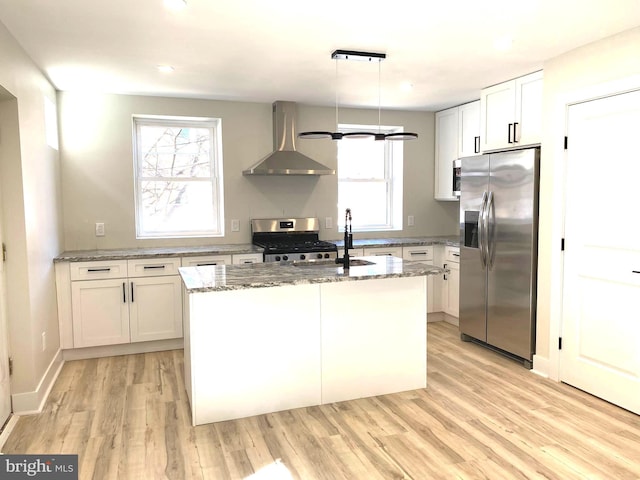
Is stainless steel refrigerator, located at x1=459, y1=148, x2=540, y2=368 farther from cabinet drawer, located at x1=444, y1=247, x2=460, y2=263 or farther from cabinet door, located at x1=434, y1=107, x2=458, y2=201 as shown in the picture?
cabinet door, located at x1=434, y1=107, x2=458, y2=201

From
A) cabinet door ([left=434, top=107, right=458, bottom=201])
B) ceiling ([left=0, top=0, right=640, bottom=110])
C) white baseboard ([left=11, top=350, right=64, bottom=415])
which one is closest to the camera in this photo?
ceiling ([left=0, top=0, right=640, bottom=110])

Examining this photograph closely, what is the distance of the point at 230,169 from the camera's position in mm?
5074

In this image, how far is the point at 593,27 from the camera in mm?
2992

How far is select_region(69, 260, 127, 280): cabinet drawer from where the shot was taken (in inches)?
167

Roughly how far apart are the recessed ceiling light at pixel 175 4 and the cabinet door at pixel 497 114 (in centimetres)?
283

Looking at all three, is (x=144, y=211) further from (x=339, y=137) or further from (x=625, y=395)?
(x=625, y=395)

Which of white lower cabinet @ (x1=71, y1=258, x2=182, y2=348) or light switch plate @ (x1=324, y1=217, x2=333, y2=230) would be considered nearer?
white lower cabinet @ (x1=71, y1=258, x2=182, y2=348)

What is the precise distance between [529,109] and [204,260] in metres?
3.08

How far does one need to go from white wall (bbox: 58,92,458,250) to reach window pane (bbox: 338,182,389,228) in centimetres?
26

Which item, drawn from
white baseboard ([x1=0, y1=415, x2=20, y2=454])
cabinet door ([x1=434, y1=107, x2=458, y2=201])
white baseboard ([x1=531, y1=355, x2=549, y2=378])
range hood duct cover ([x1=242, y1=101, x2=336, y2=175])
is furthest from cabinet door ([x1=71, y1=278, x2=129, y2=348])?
cabinet door ([x1=434, y1=107, x2=458, y2=201])

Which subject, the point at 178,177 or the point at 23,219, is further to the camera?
the point at 178,177

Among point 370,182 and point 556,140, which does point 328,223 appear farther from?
point 556,140

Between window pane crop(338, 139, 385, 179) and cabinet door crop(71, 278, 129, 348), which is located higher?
window pane crop(338, 139, 385, 179)

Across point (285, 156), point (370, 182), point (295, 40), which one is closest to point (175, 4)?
point (295, 40)
